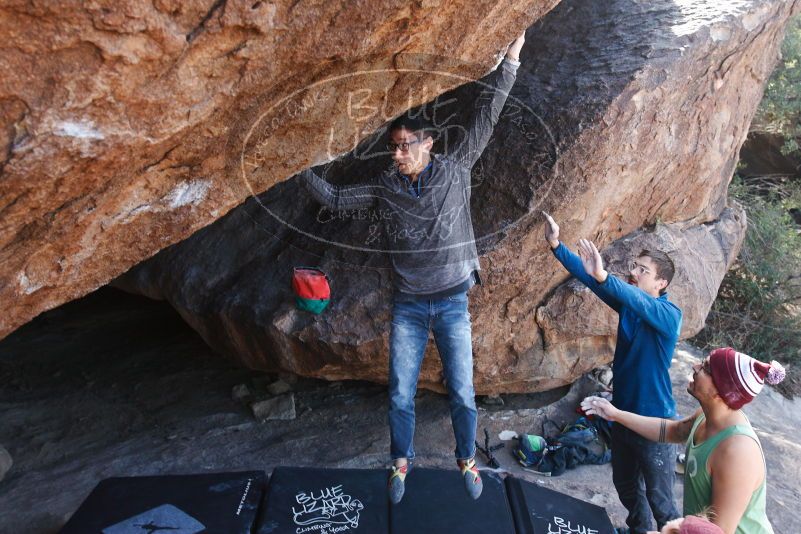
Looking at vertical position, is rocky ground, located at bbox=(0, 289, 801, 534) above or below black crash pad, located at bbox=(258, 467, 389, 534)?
below

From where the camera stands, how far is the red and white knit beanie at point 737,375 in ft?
7.00

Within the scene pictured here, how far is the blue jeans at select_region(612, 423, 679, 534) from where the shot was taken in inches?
116

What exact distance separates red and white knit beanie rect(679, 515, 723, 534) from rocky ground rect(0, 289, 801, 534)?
2.12 m

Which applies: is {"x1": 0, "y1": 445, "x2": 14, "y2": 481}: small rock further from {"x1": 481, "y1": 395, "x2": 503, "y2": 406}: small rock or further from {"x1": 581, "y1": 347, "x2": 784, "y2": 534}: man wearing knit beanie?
{"x1": 581, "y1": 347, "x2": 784, "y2": 534}: man wearing knit beanie

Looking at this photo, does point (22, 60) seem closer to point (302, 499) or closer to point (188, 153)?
point (188, 153)

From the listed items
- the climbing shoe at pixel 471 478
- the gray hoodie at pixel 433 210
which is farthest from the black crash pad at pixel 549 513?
the gray hoodie at pixel 433 210

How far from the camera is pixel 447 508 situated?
10.5ft

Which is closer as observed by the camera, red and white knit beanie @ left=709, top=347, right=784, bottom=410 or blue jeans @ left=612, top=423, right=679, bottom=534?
red and white knit beanie @ left=709, top=347, right=784, bottom=410

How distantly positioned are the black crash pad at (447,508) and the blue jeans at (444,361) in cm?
41

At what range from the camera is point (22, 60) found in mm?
1836

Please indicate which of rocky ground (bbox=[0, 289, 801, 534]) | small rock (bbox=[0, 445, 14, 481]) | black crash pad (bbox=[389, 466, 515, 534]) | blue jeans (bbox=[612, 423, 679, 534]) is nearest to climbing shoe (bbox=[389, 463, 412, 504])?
black crash pad (bbox=[389, 466, 515, 534])

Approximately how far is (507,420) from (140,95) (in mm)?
3255

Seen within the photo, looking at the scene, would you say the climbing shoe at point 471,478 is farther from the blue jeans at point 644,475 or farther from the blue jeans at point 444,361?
the blue jeans at point 644,475

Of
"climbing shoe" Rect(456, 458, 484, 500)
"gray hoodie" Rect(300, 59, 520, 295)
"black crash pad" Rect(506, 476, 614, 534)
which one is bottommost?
"black crash pad" Rect(506, 476, 614, 534)
